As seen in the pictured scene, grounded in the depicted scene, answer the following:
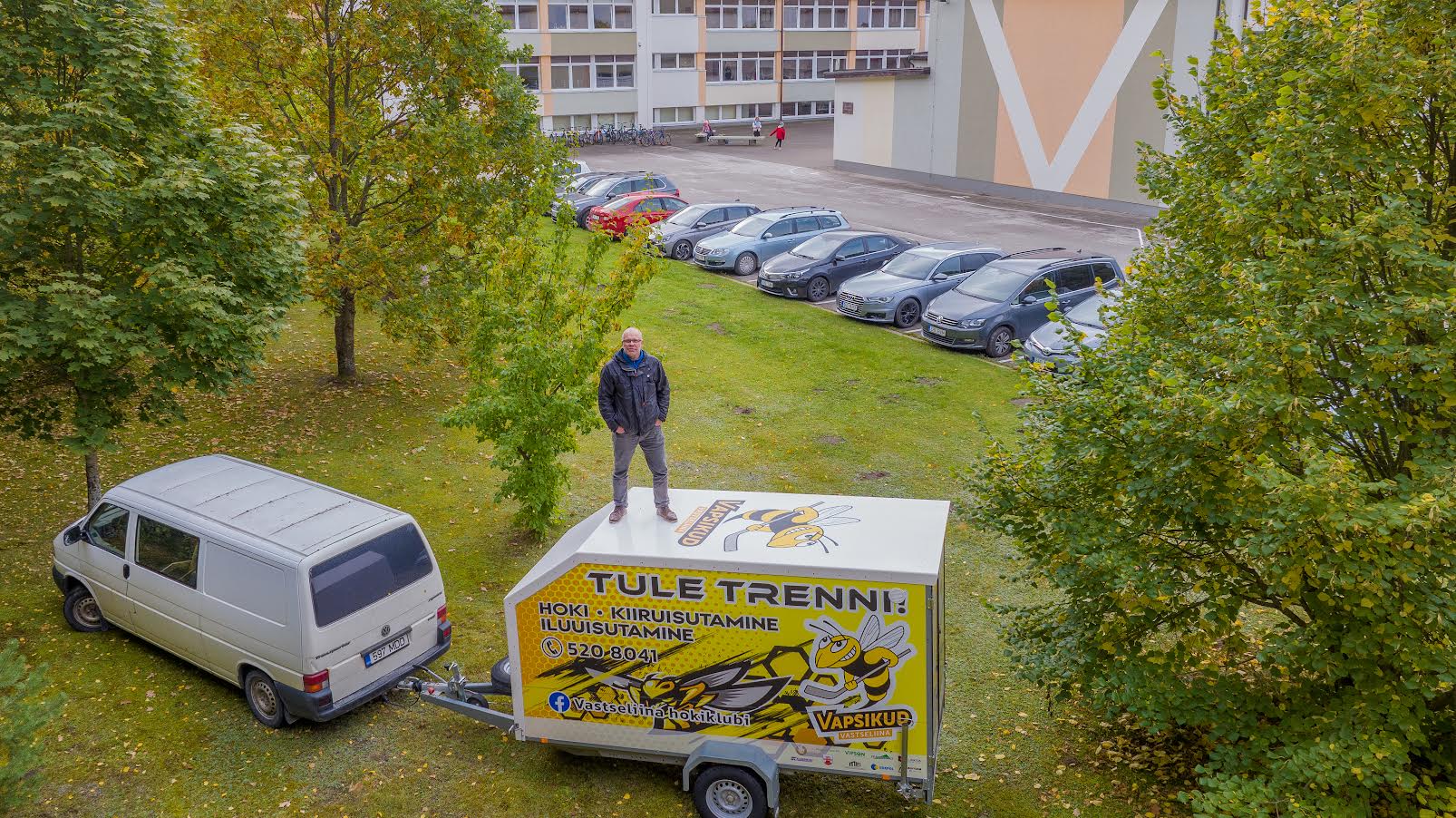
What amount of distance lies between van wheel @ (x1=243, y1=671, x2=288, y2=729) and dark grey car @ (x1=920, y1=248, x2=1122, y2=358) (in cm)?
1533

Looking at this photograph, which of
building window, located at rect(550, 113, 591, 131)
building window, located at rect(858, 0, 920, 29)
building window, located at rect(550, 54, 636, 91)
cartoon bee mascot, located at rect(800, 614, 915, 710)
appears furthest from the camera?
building window, located at rect(858, 0, 920, 29)

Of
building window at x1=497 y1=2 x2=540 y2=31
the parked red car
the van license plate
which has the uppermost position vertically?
building window at x1=497 y1=2 x2=540 y2=31

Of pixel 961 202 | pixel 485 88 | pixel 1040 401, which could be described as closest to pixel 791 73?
pixel 961 202

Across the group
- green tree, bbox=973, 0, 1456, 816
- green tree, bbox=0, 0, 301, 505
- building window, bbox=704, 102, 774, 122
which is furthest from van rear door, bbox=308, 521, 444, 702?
building window, bbox=704, 102, 774, 122

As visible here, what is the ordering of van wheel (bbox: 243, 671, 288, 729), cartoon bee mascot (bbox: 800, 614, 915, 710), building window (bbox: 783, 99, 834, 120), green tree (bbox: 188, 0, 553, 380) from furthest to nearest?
building window (bbox: 783, 99, 834, 120) < green tree (bbox: 188, 0, 553, 380) < van wheel (bbox: 243, 671, 288, 729) < cartoon bee mascot (bbox: 800, 614, 915, 710)

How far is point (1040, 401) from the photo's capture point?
897 cm

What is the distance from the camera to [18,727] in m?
6.00

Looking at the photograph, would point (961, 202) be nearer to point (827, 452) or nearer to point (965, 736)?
point (827, 452)

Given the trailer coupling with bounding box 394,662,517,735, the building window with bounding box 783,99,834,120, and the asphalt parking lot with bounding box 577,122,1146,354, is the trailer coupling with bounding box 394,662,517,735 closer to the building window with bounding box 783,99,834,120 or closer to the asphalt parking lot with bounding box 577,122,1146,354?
the asphalt parking lot with bounding box 577,122,1146,354

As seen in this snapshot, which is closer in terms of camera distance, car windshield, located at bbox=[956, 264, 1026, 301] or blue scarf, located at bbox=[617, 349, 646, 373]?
blue scarf, located at bbox=[617, 349, 646, 373]

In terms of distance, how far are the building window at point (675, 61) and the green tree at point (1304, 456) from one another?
2089 inches

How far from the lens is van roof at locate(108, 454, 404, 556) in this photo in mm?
9930

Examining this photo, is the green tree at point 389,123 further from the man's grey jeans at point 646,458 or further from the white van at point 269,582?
the man's grey jeans at point 646,458

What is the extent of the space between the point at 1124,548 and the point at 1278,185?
9.30 ft
